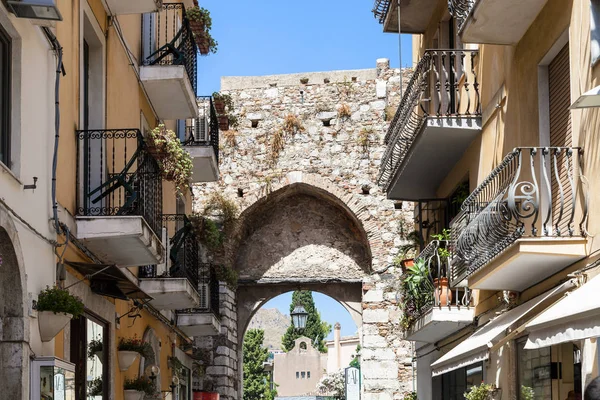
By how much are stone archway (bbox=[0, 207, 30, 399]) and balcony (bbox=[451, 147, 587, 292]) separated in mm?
→ 3987

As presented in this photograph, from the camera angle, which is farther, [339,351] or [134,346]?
[339,351]

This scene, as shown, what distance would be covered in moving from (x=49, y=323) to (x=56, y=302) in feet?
Answer: 0.63

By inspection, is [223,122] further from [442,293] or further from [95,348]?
[95,348]

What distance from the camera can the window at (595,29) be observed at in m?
8.19

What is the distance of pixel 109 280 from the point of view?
10.9m

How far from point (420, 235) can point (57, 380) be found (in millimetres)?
8693

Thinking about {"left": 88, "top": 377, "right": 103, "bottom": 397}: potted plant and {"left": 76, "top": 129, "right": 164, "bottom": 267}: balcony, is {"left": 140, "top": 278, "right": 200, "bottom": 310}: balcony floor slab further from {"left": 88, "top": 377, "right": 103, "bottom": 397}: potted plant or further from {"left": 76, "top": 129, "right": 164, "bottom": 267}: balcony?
{"left": 88, "top": 377, "right": 103, "bottom": 397}: potted plant

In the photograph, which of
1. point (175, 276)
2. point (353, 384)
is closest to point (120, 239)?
point (175, 276)

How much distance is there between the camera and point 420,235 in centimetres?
1619

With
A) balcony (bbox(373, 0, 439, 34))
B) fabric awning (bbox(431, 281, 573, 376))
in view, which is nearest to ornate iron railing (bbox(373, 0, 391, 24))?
balcony (bbox(373, 0, 439, 34))

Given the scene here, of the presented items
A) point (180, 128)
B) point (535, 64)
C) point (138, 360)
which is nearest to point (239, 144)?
point (180, 128)

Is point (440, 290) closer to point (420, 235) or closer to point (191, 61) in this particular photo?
point (420, 235)

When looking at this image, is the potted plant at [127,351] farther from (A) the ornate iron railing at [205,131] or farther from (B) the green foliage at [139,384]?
(A) the ornate iron railing at [205,131]

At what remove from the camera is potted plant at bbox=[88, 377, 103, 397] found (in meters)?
11.2
